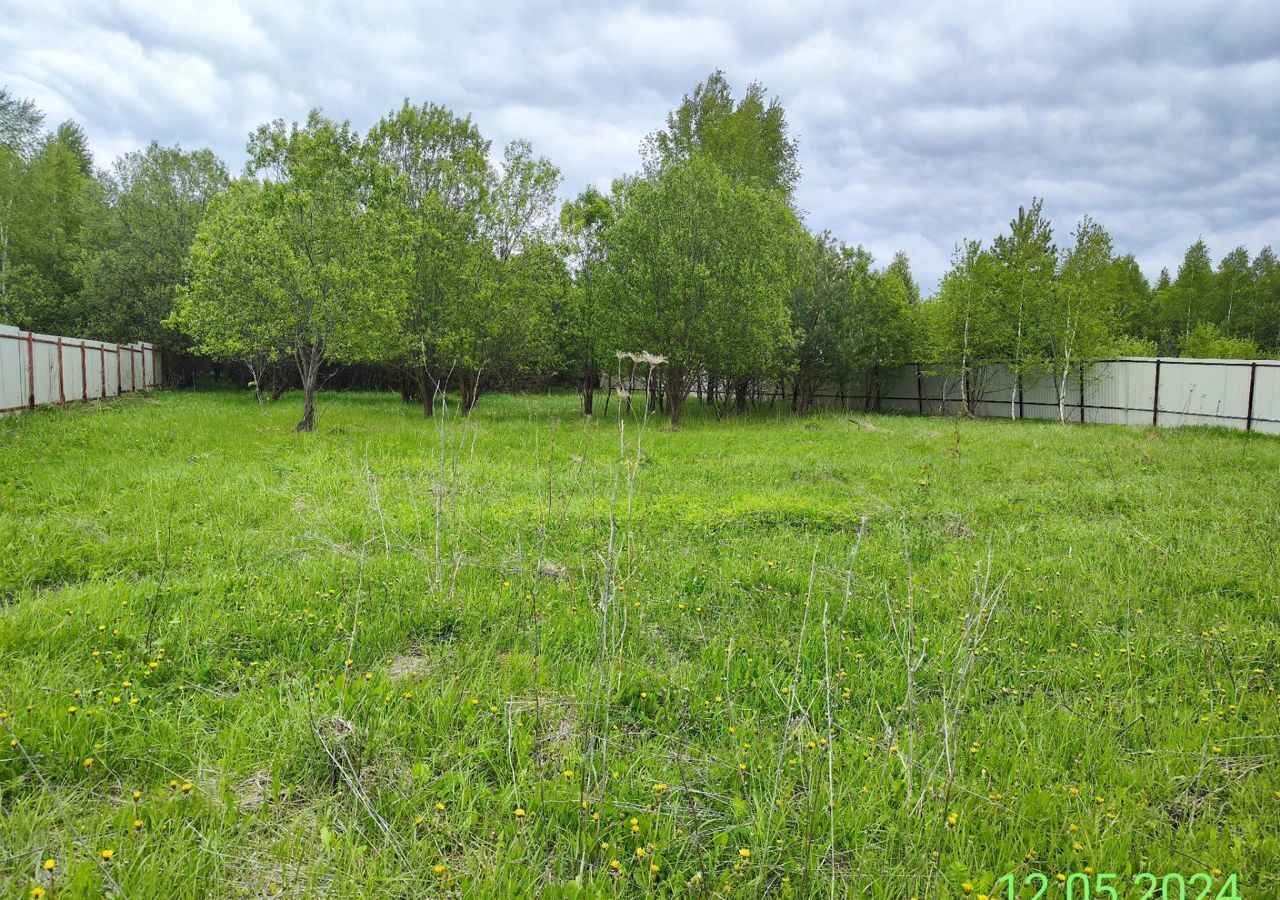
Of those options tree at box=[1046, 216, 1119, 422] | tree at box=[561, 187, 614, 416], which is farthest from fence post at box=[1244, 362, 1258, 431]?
tree at box=[561, 187, 614, 416]

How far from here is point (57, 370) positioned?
16.5 meters

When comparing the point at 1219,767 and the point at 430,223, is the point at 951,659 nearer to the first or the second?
the point at 1219,767

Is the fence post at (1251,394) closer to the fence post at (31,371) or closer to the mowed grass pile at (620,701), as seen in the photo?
the mowed grass pile at (620,701)

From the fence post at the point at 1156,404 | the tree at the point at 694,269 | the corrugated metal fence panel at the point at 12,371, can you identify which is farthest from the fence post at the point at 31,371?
the fence post at the point at 1156,404

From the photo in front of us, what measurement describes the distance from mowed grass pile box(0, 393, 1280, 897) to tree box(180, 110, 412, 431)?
9058 mm

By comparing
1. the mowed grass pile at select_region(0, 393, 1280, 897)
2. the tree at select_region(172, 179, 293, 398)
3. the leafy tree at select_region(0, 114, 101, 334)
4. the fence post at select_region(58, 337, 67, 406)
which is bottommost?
the mowed grass pile at select_region(0, 393, 1280, 897)

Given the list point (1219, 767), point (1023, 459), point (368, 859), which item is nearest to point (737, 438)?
point (1023, 459)

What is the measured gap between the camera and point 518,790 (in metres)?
2.41

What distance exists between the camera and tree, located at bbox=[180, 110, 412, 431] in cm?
1463

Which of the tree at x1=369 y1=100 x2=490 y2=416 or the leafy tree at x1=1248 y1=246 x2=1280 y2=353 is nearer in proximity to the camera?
the tree at x1=369 y1=100 x2=490 y2=416

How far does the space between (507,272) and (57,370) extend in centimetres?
1129

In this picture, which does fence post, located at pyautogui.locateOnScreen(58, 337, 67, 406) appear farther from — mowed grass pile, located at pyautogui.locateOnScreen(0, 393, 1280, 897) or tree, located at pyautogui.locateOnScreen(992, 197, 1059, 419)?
tree, located at pyautogui.locateOnScreen(992, 197, 1059, 419)

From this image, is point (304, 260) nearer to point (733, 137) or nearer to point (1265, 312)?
point (733, 137)

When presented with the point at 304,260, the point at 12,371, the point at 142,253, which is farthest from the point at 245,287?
the point at 142,253
